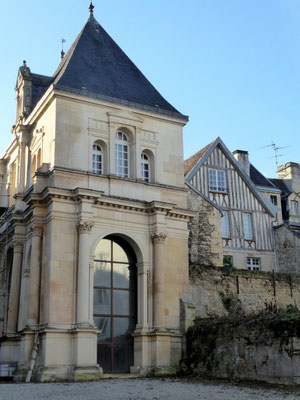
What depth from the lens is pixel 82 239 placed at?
15.6 meters

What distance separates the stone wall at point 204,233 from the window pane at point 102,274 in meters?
6.21

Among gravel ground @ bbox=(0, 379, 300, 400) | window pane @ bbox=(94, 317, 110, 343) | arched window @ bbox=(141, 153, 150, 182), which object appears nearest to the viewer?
gravel ground @ bbox=(0, 379, 300, 400)

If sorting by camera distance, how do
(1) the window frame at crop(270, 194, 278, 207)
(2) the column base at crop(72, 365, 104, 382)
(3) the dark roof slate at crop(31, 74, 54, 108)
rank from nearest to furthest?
(2) the column base at crop(72, 365, 104, 382)
(3) the dark roof slate at crop(31, 74, 54, 108)
(1) the window frame at crop(270, 194, 278, 207)

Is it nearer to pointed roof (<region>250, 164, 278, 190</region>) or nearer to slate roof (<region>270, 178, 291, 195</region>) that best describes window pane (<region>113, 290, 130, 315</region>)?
pointed roof (<region>250, 164, 278, 190</region>)

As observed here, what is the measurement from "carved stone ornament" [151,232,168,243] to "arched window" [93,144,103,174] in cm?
250

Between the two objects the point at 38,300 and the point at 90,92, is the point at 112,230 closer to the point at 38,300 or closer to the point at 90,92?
the point at 38,300

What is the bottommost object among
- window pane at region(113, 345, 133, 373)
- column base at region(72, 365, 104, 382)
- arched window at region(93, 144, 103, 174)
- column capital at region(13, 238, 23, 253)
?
column base at region(72, 365, 104, 382)

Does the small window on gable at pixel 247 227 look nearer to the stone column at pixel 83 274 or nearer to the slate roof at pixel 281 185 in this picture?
the slate roof at pixel 281 185

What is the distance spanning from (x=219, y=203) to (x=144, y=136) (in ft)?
29.9

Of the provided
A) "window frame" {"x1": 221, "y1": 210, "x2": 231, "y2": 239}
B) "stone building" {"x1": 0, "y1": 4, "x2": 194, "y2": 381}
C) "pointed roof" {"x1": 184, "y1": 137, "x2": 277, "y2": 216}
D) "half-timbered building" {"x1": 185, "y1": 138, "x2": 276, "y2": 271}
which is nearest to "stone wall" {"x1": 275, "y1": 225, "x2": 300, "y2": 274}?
"half-timbered building" {"x1": 185, "y1": 138, "x2": 276, "y2": 271}

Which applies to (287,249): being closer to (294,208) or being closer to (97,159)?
(294,208)

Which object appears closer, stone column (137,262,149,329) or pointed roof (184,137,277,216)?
stone column (137,262,149,329)

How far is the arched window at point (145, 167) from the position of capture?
17.9 metres

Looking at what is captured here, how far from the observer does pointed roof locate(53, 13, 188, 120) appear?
17.7 metres
